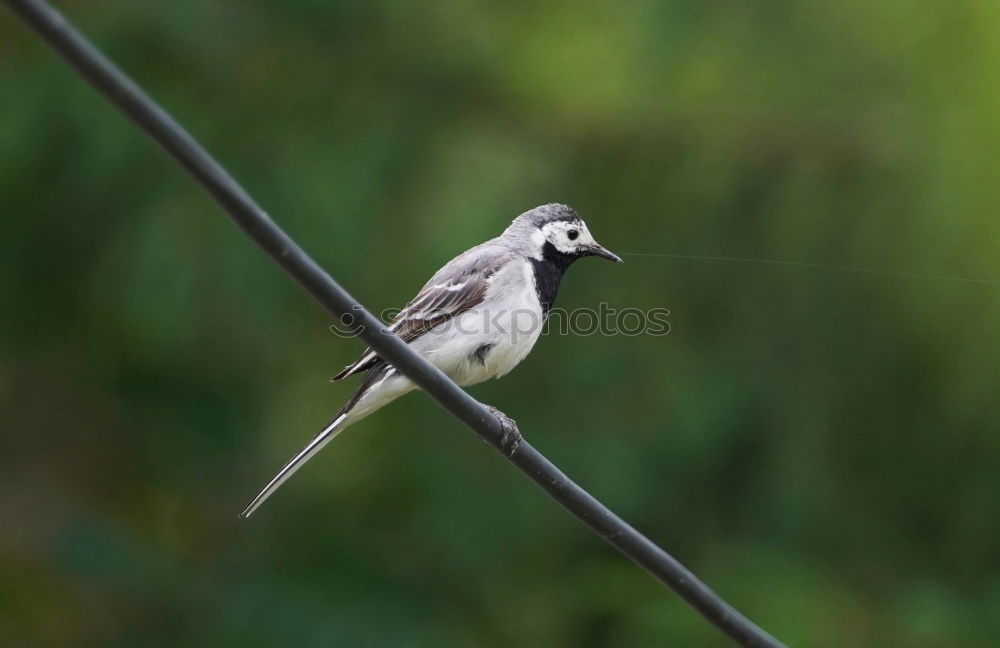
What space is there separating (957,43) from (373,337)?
4.77 meters

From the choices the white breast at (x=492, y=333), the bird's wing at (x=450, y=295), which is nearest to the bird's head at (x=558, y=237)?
the bird's wing at (x=450, y=295)

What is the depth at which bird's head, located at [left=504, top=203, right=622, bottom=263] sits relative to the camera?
530 cm

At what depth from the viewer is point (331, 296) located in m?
2.53

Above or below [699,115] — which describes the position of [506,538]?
below

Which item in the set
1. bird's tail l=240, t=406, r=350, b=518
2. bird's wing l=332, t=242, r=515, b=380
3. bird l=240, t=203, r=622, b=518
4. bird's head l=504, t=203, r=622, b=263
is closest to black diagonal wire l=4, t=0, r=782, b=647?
bird's tail l=240, t=406, r=350, b=518

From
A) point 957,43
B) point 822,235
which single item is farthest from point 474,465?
point 957,43

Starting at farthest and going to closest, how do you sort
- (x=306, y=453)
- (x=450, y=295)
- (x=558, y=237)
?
(x=558, y=237) → (x=450, y=295) → (x=306, y=453)

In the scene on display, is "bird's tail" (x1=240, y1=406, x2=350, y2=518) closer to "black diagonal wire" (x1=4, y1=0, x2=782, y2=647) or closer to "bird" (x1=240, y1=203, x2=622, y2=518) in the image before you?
"bird" (x1=240, y1=203, x2=622, y2=518)

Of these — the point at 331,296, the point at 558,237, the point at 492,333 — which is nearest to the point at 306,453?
the point at 492,333

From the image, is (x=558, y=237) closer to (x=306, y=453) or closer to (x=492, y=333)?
(x=492, y=333)

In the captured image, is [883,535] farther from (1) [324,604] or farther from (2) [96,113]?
(2) [96,113]

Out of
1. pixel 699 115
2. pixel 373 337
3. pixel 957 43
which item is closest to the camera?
A: pixel 373 337

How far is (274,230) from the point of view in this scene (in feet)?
7.89

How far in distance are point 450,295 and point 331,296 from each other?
2.51 m
